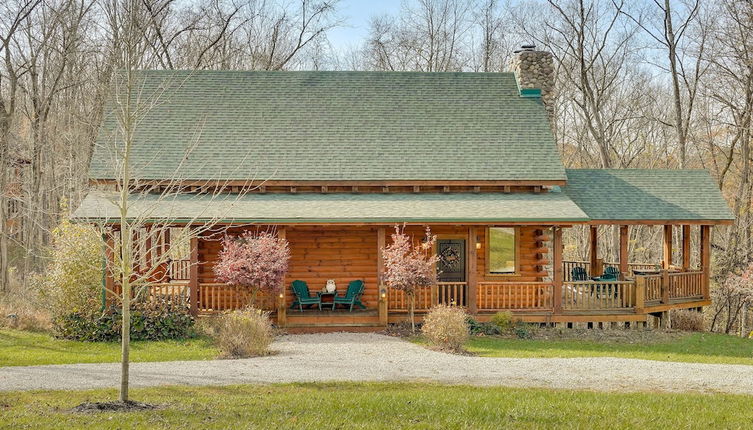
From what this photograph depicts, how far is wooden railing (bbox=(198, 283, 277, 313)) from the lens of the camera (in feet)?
59.2

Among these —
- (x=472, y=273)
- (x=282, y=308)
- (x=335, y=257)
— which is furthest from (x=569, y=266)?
(x=282, y=308)

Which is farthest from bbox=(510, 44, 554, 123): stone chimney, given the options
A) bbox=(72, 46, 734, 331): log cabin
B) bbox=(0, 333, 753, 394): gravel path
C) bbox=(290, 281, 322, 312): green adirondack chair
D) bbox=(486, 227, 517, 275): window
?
bbox=(0, 333, 753, 394): gravel path

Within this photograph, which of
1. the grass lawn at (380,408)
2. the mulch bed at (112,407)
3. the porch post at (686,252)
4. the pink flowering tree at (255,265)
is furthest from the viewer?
the porch post at (686,252)

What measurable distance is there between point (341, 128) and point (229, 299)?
276 inches

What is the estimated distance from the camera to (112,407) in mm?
9672

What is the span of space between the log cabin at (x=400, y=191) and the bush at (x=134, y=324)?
0.96 metres

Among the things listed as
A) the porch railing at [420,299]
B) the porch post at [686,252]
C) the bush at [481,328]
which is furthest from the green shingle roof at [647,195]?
the porch railing at [420,299]

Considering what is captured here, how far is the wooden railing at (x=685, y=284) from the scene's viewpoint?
20750 millimetres

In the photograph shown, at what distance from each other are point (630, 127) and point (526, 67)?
18606 mm

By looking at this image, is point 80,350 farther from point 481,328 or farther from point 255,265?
point 481,328

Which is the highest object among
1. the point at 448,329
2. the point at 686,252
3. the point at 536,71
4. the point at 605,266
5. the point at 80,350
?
the point at 536,71

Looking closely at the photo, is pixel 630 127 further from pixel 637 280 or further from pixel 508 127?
pixel 637 280

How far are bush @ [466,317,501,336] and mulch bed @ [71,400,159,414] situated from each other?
9.97 meters

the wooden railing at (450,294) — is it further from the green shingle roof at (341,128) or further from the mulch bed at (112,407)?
the mulch bed at (112,407)
